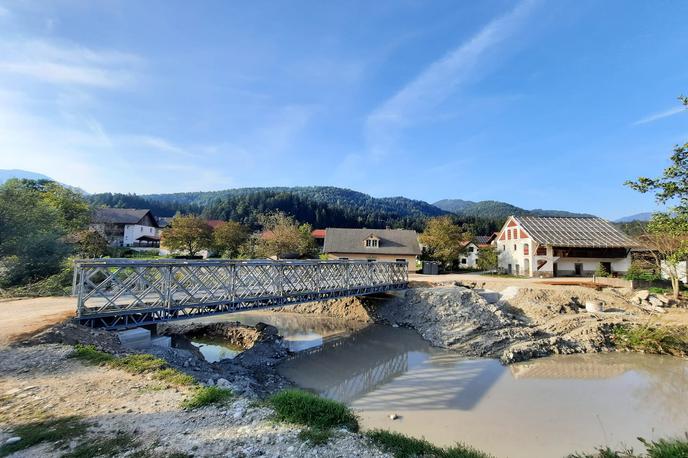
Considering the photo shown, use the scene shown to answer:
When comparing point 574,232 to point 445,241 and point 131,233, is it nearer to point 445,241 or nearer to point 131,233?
point 445,241

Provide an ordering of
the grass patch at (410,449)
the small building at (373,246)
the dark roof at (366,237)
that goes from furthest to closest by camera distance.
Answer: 1. the dark roof at (366,237)
2. the small building at (373,246)
3. the grass patch at (410,449)

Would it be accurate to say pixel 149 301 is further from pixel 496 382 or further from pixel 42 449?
pixel 496 382

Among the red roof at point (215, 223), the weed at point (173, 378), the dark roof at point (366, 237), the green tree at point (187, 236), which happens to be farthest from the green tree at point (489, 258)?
the red roof at point (215, 223)

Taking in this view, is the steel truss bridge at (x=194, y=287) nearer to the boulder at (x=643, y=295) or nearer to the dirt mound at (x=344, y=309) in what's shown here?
the dirt mound at (x=344, y=309)

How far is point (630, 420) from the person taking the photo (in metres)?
9.34

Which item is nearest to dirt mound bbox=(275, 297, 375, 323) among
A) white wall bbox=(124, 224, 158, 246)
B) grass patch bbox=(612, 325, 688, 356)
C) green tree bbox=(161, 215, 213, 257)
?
grass patch bbox=(612, 325, 688, 356)

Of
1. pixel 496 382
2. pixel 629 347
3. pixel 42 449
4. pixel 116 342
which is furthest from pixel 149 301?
pixel 629 347

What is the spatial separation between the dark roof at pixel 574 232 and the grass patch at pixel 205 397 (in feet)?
120

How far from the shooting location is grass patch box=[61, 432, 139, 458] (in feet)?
14.8

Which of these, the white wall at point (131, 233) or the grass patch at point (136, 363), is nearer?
the grass patch at point (136, 363)

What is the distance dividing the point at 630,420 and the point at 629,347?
9.48 m

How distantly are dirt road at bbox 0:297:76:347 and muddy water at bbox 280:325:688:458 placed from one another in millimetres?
8273

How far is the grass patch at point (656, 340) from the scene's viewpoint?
620 inches

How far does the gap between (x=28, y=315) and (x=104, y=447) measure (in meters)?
10.2
